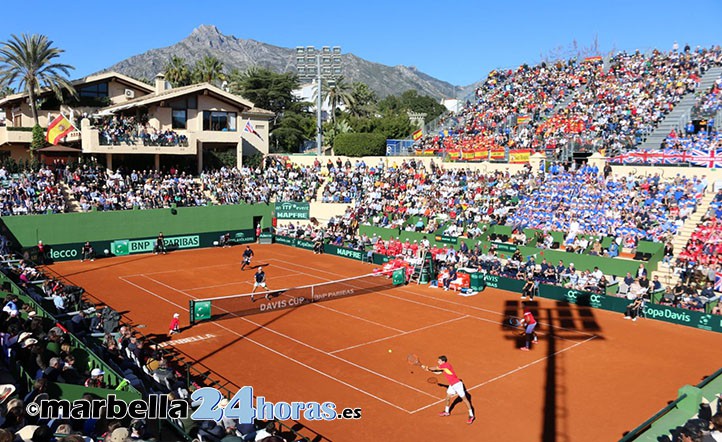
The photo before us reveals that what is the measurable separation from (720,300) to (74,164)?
4125 centimetres

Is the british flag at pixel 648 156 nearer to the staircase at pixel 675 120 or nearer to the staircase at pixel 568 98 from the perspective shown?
the staircase at pixel 675 120

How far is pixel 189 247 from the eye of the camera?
139 feet

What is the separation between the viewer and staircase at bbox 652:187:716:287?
2853cm

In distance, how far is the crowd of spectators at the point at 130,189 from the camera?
4078cm

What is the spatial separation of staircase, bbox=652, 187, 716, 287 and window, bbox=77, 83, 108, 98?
44.7 metres

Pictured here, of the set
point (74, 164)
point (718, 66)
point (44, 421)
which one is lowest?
point (44, 421)

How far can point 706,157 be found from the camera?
1400 inches

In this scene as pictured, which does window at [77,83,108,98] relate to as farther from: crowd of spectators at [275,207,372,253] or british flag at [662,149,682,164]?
british flag at [662,149,682,164]

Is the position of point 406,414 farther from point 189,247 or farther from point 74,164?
point 74,164

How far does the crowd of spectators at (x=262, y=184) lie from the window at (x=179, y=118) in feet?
15.7

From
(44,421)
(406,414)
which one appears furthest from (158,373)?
(406,414)

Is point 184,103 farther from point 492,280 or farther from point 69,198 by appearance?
point 492,280

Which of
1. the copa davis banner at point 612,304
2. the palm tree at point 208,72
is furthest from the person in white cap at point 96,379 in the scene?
the palm tree at point 208,72

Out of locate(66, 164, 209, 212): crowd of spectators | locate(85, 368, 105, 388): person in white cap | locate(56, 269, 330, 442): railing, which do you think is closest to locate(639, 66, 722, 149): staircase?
locate(66, 164, 209, 212): crowd of spectators
